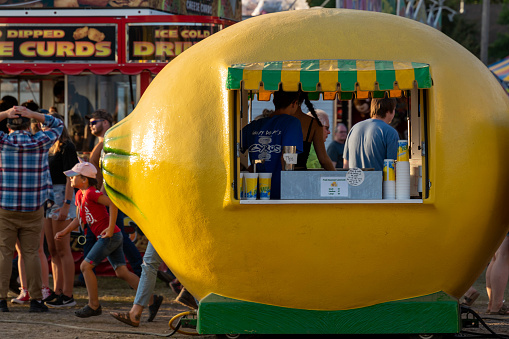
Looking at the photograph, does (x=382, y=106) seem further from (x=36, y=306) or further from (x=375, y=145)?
(x=36, y=306)

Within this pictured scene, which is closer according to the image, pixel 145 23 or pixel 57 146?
pixel 57 146

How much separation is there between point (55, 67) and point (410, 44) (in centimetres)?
531

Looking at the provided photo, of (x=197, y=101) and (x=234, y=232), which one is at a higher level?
(x=197, y=101)

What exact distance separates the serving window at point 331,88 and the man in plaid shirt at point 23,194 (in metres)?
2.84

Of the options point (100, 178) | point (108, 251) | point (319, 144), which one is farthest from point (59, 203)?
point (319, 144)

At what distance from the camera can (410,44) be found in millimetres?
5711

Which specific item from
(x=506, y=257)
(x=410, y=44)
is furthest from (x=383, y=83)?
A: (x=506, y=257)

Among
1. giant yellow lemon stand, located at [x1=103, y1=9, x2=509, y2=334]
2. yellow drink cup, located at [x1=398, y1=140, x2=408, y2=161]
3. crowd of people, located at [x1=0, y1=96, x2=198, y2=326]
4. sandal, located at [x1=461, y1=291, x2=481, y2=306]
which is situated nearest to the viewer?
giant yellow lemon stand, located at [x1=103, y1=9, x2=509, y2=334]

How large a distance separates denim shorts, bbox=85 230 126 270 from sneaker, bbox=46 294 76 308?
0.91 m

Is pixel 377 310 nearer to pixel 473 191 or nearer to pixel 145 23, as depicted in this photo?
pixel 473 191

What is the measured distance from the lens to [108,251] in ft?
24.0

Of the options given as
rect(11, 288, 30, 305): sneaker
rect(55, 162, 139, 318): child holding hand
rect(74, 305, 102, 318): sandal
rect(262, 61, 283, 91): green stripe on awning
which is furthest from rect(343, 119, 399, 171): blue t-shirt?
rect(11, 288, 30, 305): sneaker

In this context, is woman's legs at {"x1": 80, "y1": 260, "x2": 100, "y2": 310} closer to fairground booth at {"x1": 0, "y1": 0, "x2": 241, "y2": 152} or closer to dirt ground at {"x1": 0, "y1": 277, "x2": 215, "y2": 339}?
dirt ground at {"x1": 0, "y1": 277, "x2": 215, "y2": 339}

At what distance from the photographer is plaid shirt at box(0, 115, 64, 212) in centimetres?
768
